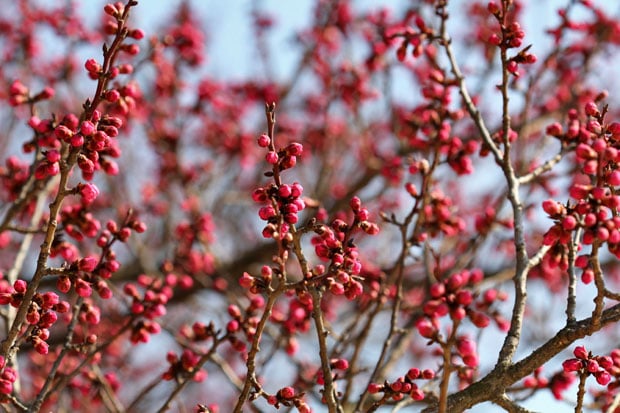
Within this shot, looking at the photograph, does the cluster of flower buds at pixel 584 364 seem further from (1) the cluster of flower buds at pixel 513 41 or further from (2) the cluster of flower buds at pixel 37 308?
(2) the cluster of flower buds at pixel 37 308

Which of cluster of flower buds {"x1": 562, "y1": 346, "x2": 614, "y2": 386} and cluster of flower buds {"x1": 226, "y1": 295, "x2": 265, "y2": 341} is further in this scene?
cluster of flower buds {"x1": 226, "y1": 295, "x2": 265, "y2": 341}

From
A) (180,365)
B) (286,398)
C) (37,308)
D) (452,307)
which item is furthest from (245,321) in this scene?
(452,307)

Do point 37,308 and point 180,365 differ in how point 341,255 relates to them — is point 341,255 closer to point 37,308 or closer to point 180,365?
point 37,308

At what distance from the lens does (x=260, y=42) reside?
24.5ft

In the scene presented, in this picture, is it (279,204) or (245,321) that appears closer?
(279,204)

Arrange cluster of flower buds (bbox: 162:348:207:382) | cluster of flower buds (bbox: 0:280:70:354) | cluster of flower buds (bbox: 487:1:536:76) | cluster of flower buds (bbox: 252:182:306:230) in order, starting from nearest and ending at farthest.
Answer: cluster of flower buds (bbox: 252:182:306:230) < cluster of flower buds (bbox: 0:280:70:354) < cluster of flower buds (bbox: 487:1:536:76) < cluster of flower buds (bbox: 162:348:207:382)

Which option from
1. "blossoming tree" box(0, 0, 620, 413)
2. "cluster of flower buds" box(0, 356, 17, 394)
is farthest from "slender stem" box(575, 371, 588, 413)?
"cluster of flower buds" box(0, 356, 17, 394)

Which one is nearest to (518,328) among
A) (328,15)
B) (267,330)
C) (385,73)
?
(267,330)

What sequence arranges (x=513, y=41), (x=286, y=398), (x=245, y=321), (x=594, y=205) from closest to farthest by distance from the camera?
(x=594, y=205)
(x=286, y=398)
(x=513, y=41)
(x=245, y=321)

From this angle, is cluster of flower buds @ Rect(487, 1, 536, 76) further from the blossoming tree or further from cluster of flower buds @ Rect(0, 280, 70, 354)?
cluster of flower buds @ Rect(0, 280, 70, 354)

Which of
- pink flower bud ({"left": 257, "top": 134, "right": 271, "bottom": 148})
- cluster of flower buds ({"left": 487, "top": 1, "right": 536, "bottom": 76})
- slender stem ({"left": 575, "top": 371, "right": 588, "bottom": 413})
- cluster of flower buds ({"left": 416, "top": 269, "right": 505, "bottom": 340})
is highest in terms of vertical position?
cluster of flower buds ({"left": 487, "top": 1, "right": 536, "bottom": 76})

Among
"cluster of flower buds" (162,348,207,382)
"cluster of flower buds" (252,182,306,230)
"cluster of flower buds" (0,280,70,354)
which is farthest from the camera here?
"cluster of flower buds" (162,348,207,382)

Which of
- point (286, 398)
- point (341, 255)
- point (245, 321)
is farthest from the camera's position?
point (245, 321)

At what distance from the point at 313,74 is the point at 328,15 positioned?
0.75 meters
